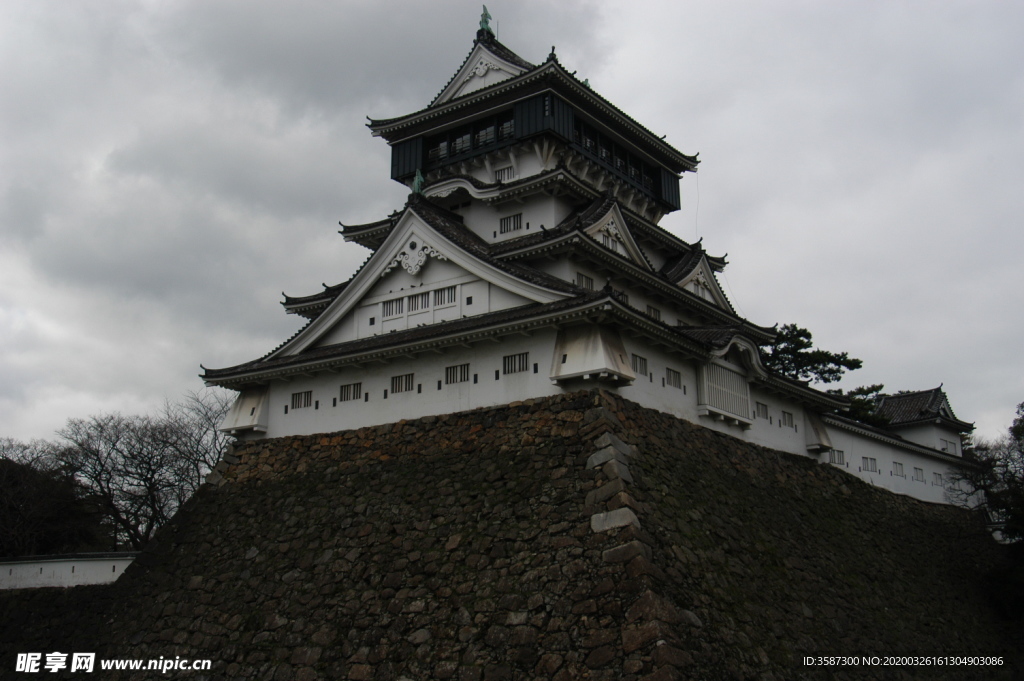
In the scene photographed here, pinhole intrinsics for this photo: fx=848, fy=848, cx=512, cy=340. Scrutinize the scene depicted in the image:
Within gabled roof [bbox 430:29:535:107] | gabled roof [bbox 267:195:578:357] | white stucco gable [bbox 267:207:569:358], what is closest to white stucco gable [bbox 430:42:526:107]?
gabled roof [bbox 430:29:535:107]

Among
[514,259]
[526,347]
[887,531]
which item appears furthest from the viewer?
[887,531]

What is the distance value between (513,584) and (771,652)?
4.70m

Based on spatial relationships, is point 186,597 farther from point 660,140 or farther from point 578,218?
point 660,140

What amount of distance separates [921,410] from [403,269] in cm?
2333

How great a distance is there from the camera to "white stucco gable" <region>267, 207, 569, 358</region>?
808 inches

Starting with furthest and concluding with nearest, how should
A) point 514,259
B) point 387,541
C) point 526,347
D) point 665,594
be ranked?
1. point 514,259
2. point 526,347
3. point 387,541
4. point 665,594

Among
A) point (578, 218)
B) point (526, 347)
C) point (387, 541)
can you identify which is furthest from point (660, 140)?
point (387, 541)

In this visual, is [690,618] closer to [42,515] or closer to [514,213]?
[514,213]

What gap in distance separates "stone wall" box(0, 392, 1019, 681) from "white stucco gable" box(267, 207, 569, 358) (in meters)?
3.00

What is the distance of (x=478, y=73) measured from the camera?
2744 cm

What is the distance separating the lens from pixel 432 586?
1587 cm

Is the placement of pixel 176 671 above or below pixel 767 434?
below

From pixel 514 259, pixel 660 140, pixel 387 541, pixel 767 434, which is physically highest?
pixel 660 140

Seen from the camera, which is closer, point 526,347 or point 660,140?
point 526,347
